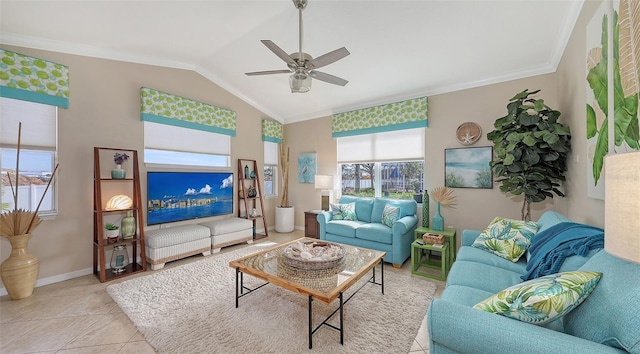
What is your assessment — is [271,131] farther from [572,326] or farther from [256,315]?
[572,326]

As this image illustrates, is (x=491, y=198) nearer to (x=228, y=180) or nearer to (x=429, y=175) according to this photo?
(x=429, y=175)

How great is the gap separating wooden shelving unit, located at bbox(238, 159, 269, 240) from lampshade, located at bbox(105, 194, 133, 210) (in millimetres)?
1814

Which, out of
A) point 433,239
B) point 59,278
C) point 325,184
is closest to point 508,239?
point 433,239

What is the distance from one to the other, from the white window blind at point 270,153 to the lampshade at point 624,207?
5.28 metres

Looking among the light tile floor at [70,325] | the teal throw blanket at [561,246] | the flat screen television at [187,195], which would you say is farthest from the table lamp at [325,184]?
the teal throw blanket at [561,246]

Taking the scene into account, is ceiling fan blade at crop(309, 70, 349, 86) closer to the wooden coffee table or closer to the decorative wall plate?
the wooden coffee table

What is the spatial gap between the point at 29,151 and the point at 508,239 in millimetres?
5260

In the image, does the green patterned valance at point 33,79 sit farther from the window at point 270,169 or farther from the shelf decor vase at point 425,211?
the shelf decor vase at point 425,211

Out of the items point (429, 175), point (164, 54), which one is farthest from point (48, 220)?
point (429, 175)

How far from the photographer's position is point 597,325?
3.04ft

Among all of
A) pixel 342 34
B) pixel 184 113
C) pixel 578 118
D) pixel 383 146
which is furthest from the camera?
pixel 383 146

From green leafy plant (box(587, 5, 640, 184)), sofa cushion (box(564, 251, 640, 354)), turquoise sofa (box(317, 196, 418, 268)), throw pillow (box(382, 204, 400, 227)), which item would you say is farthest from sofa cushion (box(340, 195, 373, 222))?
sofa cushion (box(564, 251, 640, 354))

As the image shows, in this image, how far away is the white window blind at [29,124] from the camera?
2.62 metres

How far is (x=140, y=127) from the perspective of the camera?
360 centimetres
